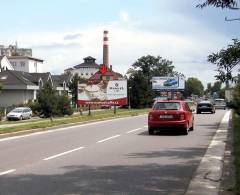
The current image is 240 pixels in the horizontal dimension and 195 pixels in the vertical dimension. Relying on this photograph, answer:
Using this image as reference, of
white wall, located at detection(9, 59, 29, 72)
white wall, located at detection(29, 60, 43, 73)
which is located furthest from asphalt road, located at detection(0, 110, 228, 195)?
white wall, located at detection(29, 60, 43, 73)

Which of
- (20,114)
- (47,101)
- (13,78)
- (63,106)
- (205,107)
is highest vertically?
(13,78)

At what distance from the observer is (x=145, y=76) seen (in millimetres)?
109375

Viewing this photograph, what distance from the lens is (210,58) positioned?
392 inches

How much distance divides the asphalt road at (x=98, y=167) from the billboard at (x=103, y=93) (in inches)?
1423

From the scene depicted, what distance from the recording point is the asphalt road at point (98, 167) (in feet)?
32.8

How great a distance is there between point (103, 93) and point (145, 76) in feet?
171

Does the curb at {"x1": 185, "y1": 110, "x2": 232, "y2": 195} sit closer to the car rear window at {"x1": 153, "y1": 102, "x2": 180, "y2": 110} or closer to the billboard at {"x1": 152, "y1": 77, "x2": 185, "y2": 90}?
the car rear window at {"x1": 153, "y1": 102, "x2": 180, "y2": 110}

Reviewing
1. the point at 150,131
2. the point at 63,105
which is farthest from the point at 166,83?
the point at 150,131

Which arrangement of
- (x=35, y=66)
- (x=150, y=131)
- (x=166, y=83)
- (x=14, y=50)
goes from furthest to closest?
(x=14, y=50) → (x=35, y=66) → (x=166, y=83) → (x=150, y=131)

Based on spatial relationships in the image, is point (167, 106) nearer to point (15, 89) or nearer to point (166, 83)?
point (15, 89)

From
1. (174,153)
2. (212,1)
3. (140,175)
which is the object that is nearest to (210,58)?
(212,1)

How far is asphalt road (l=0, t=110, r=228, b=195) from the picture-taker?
394 inches

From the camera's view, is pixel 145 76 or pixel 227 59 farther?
pixel 145 76

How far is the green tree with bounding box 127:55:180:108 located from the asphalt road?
72.3 m
